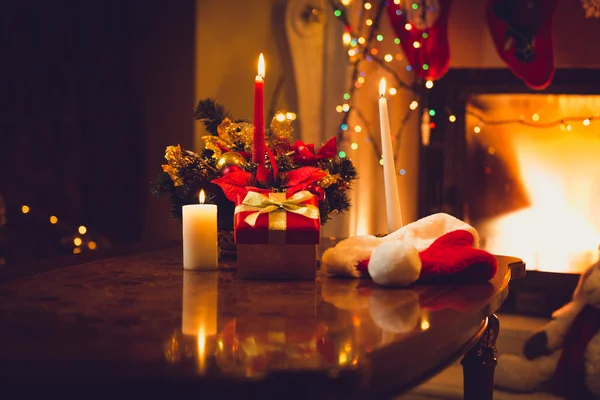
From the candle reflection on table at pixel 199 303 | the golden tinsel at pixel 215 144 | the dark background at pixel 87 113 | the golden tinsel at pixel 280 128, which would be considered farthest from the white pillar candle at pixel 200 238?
the dark background at pixel 87 113

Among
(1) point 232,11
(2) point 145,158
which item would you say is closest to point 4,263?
(2) point 145,158

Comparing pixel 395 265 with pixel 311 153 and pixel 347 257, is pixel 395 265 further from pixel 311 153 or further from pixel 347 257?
pixel 311 153

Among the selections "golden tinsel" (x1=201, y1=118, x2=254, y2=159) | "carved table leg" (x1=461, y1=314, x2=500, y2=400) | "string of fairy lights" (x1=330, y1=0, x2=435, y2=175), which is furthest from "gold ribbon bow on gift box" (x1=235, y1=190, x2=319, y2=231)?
"string of fairy lights" (x1=330, y1=0, x2=435, y2=175)

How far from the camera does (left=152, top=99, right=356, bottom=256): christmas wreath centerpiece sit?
100 cm

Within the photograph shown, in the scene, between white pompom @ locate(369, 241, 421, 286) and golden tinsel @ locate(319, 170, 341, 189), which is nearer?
white pompom @ locate(369, 241, 421, 286)

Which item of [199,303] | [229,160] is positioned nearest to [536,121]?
[229,160]

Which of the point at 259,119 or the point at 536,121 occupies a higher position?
the point at 536,121

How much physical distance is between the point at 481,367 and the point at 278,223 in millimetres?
468

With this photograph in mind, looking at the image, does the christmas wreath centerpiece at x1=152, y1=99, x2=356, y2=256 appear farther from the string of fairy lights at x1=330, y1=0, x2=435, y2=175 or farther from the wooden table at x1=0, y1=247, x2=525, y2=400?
the string of fairy lights at x1=330, y1=0, x2=435, y2=175

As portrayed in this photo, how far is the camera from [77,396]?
46 cm

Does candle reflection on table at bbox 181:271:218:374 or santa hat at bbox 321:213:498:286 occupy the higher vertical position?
santa hat at bbox 321:213:498:286

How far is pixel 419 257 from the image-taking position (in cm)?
86

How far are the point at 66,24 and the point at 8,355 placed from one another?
287cm

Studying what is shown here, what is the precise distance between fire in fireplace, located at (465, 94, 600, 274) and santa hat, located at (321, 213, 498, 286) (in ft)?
6.76
